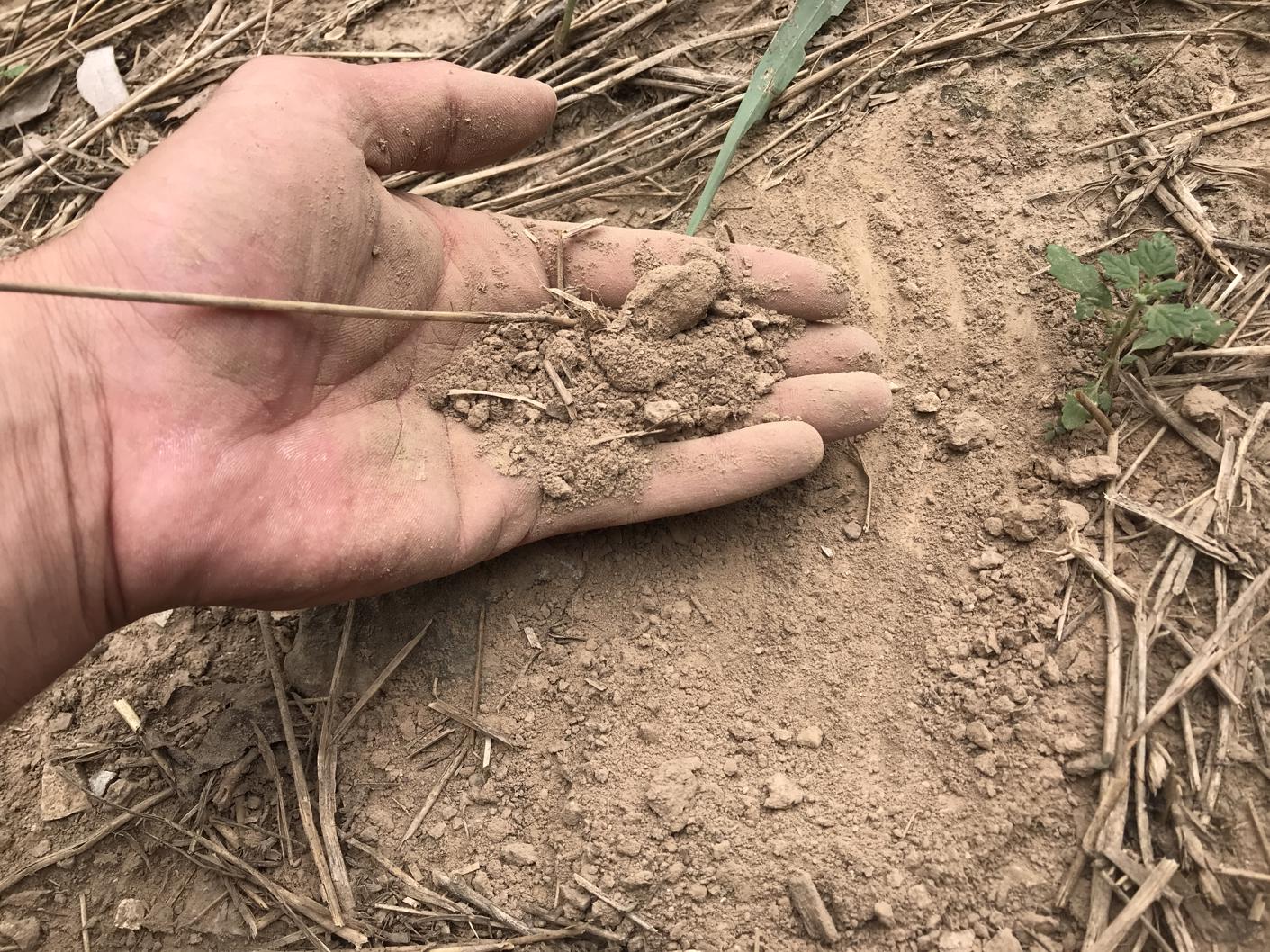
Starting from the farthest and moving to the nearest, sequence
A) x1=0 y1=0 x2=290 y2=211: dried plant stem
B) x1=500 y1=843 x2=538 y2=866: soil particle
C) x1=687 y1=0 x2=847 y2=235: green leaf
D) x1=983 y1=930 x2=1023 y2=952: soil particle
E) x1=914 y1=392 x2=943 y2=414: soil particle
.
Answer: x1=0 y1=0 x2=290 y2=211: dried plant stem
x1=687 y1=0 x2=847 y2=235: green leaf
x1=914 y1=392 x2=943 y2=414: soil particle
x1=500 y1=843 x2=538 y2=866: soil particle
x1=983 y1=930 x2=1023 y2=952: soil particle

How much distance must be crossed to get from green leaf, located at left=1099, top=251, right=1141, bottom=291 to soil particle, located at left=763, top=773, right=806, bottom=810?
1.37m

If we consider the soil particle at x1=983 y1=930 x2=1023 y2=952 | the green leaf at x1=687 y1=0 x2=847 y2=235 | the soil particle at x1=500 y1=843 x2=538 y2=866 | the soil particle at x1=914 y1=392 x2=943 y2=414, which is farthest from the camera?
the green leaf at x1=687 y1=0 x2=847 y2=235

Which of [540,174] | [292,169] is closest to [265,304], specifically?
[292,169]

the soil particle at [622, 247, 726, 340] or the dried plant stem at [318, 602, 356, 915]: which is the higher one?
the soil particle at [622, 247, 726, 340]

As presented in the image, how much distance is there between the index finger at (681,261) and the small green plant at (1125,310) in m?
0.55

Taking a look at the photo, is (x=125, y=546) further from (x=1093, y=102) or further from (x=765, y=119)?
(x=1093, y=102)

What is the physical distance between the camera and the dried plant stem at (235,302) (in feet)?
5.02

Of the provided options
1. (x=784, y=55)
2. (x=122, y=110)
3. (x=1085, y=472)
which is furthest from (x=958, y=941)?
(x=122, y=110)

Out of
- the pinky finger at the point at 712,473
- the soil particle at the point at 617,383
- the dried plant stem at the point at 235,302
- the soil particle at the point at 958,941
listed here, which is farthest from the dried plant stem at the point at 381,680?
the soil particle at the point at 958,941

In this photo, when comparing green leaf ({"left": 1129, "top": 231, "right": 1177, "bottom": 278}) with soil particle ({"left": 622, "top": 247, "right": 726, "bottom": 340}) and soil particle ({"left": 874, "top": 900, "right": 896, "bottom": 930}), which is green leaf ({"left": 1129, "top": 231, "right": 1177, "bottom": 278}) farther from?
soil particle ({"left": 874, "top": 900, "right": 896, "bottom": 930})

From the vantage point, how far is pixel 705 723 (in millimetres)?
1992

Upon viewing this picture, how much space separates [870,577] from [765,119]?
1459 mm

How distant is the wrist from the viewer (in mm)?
1704

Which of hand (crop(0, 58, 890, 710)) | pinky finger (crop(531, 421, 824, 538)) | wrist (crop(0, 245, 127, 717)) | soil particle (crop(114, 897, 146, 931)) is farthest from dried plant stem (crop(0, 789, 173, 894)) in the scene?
pinky finger (crop(531, 421, 824, 538))
